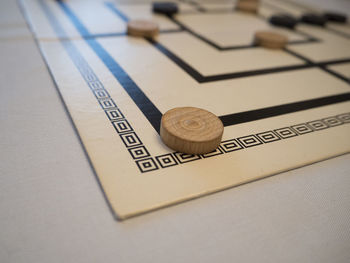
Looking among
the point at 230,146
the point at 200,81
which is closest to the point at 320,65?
the point at 200,81

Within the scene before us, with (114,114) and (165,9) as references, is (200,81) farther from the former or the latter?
(165,9)

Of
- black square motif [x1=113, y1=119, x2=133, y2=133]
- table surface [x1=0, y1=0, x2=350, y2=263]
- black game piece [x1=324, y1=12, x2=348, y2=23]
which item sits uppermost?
black game piece [x1=324, y1=12, x2=348, y2=23]

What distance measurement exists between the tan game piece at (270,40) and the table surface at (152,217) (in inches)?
58.5

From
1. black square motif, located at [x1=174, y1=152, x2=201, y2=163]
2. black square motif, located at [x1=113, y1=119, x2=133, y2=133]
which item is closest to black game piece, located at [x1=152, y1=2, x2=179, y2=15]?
black square motif, located at [x1=113, y1=119, x2=133, y2=133]

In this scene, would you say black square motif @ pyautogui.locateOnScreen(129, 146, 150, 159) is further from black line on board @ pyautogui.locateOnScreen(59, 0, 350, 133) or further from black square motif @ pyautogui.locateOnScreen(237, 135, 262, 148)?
black square motif @ pyautogui.locateOnScreen(237, 135, 262, 148)

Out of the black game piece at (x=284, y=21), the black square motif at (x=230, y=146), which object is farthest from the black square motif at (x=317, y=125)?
the black game piece at (x=284, y=21)

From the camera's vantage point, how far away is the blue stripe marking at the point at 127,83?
A: 164 centimetres

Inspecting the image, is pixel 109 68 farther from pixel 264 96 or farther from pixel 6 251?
pixel 6 251

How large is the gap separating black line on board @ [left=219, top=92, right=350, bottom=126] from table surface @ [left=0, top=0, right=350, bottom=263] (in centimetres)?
42

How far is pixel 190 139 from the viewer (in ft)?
4.34

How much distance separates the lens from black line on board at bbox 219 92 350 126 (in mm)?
1689

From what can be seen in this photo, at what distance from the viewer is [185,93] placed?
1887 mm

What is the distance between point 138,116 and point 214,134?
0.45 m

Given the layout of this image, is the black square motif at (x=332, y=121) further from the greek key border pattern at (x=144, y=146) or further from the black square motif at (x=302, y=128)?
the black square motif at (x=302, y=128)
